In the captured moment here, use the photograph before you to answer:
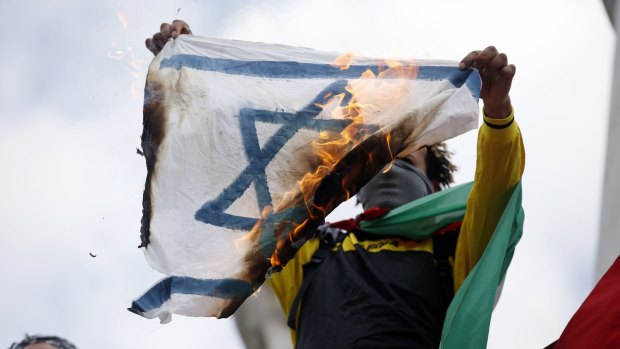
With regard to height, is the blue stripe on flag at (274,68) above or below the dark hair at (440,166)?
above

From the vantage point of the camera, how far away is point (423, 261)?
5.62m

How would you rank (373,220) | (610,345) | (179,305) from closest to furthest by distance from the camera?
(610,345) < (179,305) < (373,220)

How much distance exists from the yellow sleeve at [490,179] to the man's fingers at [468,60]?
0.76ft

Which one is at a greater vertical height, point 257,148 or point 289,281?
point 257,148

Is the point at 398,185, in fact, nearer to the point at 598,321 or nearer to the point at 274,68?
the point at 274,68

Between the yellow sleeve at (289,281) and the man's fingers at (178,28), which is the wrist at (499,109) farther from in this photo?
the man's fingers at (178,28)

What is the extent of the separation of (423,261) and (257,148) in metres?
0.93

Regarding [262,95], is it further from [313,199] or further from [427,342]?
[427,342]

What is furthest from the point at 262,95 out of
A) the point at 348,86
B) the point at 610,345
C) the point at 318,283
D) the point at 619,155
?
the point at 619,155

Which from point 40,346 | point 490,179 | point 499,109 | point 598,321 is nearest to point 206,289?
point 40,346

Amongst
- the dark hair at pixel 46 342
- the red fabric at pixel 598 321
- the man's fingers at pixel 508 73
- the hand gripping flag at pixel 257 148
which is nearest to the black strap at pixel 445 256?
the hand gripping flag at pixel 257 148

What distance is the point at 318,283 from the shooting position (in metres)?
5.66

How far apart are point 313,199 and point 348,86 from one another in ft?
1.96

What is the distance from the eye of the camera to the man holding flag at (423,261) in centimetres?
515
